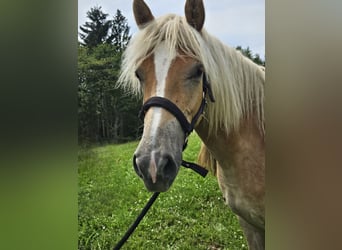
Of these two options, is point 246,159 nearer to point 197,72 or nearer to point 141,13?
point 197,72

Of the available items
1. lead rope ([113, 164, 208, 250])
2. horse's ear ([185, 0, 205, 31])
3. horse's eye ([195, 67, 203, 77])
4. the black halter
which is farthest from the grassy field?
horse's ear ([185, 0, 205, 31])

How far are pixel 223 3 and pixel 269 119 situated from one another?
0.60 metres

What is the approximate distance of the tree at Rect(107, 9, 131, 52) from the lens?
158cm

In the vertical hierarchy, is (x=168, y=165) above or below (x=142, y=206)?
above

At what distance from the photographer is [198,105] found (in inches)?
51.6

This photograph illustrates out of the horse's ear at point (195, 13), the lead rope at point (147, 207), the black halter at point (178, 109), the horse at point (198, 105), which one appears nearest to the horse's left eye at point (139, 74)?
the horse at point (198, 105)

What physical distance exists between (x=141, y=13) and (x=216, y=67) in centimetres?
37

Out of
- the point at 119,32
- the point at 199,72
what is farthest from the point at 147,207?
the point at 119,32

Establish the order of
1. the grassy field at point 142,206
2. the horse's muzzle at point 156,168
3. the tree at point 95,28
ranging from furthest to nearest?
the tree at point 95,28
the grassy field at point 142,206
the horse's muzzle at point 156,168

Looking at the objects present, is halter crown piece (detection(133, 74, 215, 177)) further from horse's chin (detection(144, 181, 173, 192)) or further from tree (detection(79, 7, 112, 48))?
tree (detection(79, 7, 112, 48))

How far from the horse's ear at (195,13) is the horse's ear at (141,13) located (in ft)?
0.51

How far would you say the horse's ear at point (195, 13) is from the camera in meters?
1.33

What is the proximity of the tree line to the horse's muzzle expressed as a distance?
410 millimetres

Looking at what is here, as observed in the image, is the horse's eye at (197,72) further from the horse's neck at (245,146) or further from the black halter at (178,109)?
the horse's neck at (245,146)
